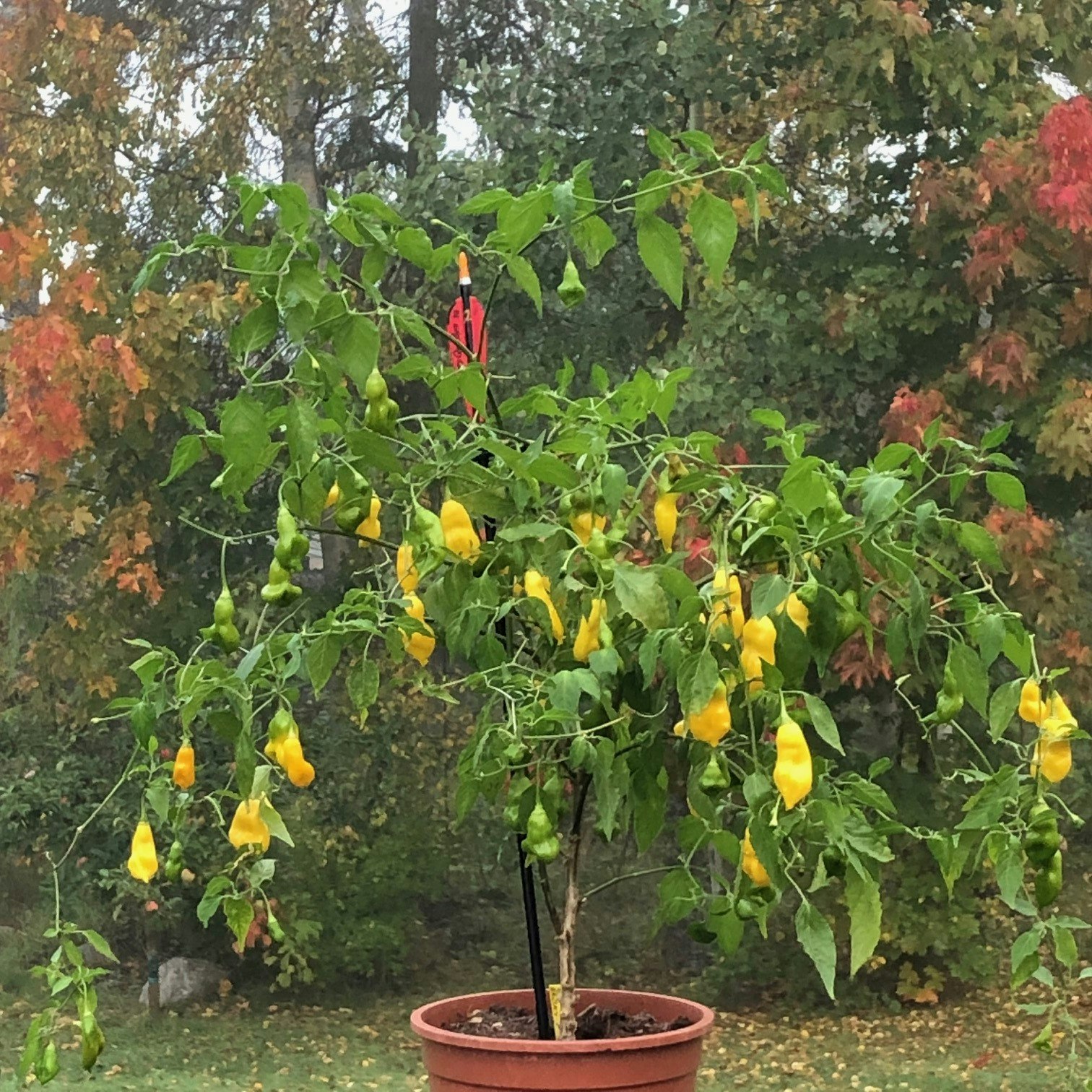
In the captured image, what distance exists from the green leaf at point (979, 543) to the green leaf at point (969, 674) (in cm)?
5

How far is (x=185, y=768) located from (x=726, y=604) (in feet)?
1.04

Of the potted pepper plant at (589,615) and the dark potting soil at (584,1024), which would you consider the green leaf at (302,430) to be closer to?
the potted pepper plant at (589,615)

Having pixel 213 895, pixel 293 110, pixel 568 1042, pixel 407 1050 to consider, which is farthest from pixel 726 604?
pixel 293 110

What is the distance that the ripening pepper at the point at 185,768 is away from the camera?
73 cm

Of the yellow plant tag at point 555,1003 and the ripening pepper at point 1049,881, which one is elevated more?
the ripening pepper at point 1049,881

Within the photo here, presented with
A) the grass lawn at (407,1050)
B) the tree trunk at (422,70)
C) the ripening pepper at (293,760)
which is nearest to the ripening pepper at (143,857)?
the ripening pepper at (293,760)

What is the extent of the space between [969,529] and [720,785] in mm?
196

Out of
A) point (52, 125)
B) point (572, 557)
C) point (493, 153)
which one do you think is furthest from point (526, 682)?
point (52, 125)

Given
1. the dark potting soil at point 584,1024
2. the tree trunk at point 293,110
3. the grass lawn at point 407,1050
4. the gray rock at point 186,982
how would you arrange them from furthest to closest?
the tree trunk at point 293,110, the gray rock at point 186,982, the grass lawn at point 407,1050, the dark potting soil at point 584,1024

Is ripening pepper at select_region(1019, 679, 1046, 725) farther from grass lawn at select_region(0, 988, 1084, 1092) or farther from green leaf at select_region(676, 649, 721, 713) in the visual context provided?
grass lawn at select_region(0, 988, 1084, 1092)

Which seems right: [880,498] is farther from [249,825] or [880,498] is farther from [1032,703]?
[249,825]

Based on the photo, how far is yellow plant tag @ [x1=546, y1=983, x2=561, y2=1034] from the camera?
81 cm

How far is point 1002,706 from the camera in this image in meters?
0.77

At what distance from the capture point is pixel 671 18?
2977mm
